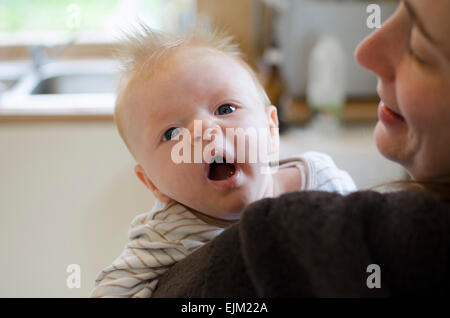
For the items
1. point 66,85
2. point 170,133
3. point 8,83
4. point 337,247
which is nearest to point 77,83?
point 66,85

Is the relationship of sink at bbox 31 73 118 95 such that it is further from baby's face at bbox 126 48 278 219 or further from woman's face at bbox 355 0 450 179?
woman's face at bbox 355 0 450 179

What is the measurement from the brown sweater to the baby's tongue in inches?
6.9

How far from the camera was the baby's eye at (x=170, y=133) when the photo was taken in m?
0.69

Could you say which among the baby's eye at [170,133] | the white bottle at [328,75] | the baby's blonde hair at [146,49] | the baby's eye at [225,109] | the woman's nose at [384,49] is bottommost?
the baby's eye at [170,133]

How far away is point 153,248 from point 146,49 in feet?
1.06

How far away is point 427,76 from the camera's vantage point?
1.63ft

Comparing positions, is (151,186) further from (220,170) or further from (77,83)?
(77,83)

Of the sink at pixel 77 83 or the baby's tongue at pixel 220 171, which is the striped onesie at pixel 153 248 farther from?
the sink at pixel 77 83

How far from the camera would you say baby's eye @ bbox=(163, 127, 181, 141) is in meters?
0.69

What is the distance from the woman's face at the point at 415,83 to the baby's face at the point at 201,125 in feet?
0.63

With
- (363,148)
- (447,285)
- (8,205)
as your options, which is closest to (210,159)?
(447,285)

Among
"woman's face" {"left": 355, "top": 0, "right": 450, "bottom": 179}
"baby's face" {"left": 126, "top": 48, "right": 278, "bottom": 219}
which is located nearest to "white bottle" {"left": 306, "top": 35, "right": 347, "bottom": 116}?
"baby's face" {"left": 126, "top": 48, "right": 278, "bottom": 219}

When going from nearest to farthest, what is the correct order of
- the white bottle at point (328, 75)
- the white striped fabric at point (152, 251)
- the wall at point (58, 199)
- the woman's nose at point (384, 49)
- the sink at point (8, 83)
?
the woman's nose at point (384, 49), the white striped fabric at point (152, 251), the wall at point (58, 199), the white bottle at point (328, 75), the sink at point (8, 83)

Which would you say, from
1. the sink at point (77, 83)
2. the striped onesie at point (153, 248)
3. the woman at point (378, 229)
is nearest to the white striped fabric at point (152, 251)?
the striped onesie at point (153, 248)
